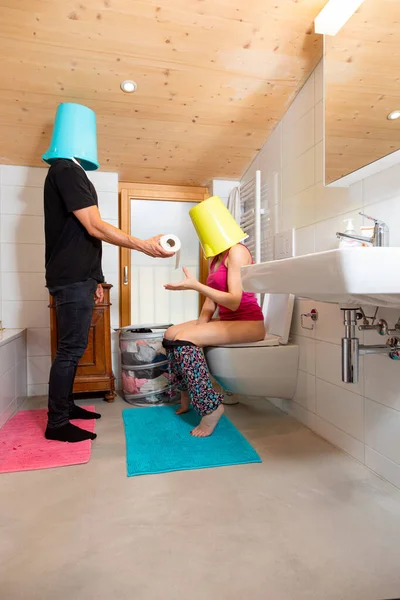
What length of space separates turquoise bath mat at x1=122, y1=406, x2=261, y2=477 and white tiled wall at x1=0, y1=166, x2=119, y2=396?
0.86m

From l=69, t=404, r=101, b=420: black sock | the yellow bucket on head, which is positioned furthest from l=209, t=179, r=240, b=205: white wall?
l=69, t=404, r=101, b=420: black sock

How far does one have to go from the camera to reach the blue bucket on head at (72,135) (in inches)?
72.1

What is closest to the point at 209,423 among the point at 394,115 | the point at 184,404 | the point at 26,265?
the point at 184,404

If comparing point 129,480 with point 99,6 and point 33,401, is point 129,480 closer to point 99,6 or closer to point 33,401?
point 33,401

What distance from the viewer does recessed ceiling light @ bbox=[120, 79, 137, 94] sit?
191 cm

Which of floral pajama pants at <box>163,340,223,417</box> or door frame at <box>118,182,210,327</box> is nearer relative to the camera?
floral pajama pants at <box>163,340,223,417</box>

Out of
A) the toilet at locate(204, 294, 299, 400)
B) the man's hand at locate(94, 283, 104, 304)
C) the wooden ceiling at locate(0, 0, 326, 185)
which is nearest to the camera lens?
the wooden ceiling at locate(0, 0, 326, 185)

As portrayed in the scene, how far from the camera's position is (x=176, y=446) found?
1.65 metres

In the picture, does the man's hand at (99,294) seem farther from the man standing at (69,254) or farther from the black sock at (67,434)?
the black sock at (67,434)

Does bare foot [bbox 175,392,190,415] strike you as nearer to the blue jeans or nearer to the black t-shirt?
the blue jeans

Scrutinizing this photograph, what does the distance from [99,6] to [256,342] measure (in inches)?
62.3

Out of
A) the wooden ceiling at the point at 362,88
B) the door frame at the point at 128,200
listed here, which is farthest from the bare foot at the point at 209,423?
the door frame at the point at 128,200

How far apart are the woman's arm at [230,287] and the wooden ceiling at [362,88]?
1.71 ft

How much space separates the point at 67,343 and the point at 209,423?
2.41 ft
